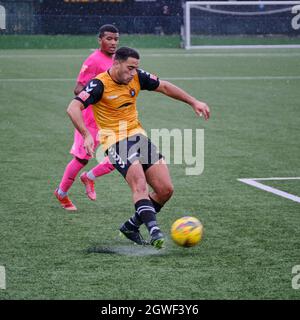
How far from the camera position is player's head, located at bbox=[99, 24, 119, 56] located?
11.2m

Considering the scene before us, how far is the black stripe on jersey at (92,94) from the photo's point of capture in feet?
29.6

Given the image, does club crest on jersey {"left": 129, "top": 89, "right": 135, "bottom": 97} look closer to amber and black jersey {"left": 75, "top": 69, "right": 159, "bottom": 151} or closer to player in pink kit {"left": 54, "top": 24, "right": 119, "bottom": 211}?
amber and black jersey {"left": 75, "top": 69, "right": 159, "bottom": 151}

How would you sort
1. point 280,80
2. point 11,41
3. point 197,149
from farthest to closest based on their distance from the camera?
point 11,41 → point 280,80 → point 197,149

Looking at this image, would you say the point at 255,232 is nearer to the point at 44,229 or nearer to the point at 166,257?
the point at 166,257

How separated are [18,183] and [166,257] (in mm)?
4433

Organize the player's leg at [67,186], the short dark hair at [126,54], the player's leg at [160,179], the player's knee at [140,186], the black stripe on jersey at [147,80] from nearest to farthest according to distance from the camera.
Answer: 1. the player's knee at [140,186]
2. the short dark hair at [126,54]
3. the player's leg at [160,179]
4. the black stripe on jersey at [147,80]
5. the player's leg at [67,186]

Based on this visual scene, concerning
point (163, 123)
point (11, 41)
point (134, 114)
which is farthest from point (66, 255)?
point (11, 41)

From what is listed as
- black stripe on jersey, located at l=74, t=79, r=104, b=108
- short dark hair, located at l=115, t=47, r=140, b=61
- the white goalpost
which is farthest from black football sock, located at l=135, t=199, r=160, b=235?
the white goalpost

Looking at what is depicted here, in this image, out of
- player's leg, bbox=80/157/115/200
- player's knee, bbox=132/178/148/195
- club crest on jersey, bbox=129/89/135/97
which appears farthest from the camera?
player's leg, bbox=80/157/115/200

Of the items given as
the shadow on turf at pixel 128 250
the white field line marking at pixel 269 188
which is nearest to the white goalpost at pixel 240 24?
the white field line marking at pixel 269 188

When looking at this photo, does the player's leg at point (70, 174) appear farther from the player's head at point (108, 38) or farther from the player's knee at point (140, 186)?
the player's knee at point (140, 186)

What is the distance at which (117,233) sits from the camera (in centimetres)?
958

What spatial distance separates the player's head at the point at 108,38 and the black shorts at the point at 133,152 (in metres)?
2.37

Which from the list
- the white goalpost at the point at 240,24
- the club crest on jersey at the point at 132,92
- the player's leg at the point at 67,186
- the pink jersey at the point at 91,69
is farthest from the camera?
the white goalpost at the point at 240,24
